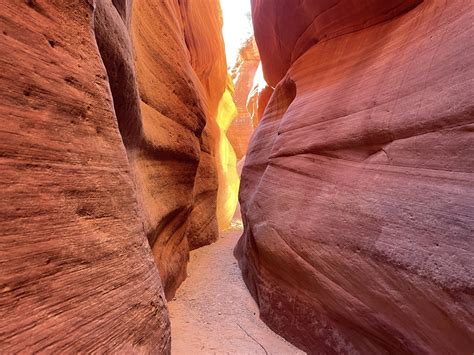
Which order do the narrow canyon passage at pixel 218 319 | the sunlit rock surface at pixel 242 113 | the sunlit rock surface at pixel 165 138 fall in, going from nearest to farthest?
the narrow canyon passage at pixel 218 319 < the sunlit rock surface at pixel 165 138 < the sunlit rock surface at pixel 242 113

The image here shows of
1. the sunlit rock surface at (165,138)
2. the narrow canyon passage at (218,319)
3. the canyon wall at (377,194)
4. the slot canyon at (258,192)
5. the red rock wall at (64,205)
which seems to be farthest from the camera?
the sunlit rock surface at (165,138)

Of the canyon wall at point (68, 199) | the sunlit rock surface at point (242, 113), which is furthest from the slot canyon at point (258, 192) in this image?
the sunlit rock surface at point (242, 113)

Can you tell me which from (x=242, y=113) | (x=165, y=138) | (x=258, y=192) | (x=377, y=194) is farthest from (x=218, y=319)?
(x=242, y=113)

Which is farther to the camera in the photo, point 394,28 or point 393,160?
point 394,28

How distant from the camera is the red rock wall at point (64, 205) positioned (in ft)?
3.81

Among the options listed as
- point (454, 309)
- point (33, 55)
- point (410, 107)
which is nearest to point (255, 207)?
point (410, 107)

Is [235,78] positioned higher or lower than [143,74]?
higher

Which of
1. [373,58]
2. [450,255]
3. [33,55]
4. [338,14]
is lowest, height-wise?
[450,255]

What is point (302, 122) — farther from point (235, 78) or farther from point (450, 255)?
point (235, 78)

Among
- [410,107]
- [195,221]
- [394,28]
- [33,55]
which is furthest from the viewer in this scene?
[195,221]

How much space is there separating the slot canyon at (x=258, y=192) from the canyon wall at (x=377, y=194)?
1 centimetres

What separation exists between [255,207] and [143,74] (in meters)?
2.33

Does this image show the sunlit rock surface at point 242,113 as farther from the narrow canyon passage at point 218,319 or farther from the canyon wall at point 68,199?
the canyon wall at point 68,199

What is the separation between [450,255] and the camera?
5.80 ft
